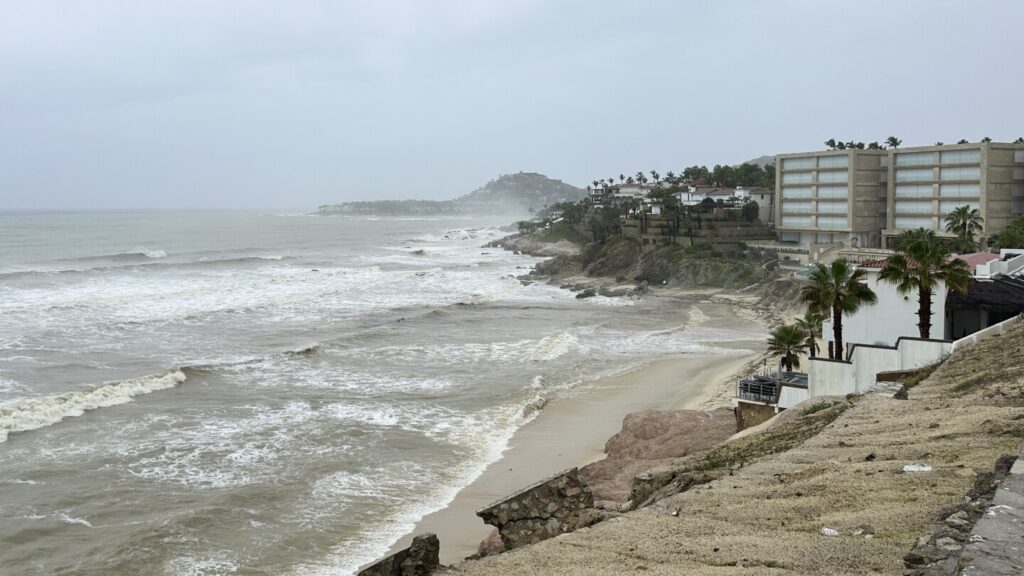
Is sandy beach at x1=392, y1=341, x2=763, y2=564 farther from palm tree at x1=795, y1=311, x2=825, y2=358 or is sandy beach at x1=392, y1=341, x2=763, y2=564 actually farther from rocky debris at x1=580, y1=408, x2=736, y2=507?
palm tree at x1=795, y1=311, x2=825, y2=358

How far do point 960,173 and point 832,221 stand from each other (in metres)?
11.1

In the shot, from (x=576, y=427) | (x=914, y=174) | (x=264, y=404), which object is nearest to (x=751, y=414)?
(x=576, y=427)

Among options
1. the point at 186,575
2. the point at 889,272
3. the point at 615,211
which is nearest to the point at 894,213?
the point at 615,211

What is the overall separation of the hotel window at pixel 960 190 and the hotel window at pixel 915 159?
8.36 ft

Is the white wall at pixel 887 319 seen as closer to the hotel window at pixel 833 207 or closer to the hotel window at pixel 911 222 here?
the hotel window at pixel 911 222

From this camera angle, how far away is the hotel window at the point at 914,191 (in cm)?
7325

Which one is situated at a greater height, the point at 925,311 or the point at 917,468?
the point at 925,311

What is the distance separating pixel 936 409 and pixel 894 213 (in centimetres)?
6504

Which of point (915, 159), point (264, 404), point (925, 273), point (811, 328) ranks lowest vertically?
point (264, 404)

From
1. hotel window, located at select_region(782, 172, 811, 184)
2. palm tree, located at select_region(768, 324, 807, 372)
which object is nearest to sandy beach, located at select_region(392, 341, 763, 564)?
palm tree, located at select_region(768, 324, 807, 372)

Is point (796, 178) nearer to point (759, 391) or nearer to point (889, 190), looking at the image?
point (889, 190)

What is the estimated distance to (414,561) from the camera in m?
11.8

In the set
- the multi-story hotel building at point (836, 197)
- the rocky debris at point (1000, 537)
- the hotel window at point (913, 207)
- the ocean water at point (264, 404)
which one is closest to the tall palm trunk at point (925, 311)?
the ocean water at point (264, 404)

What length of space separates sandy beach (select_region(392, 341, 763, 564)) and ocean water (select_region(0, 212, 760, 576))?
0.68 m
